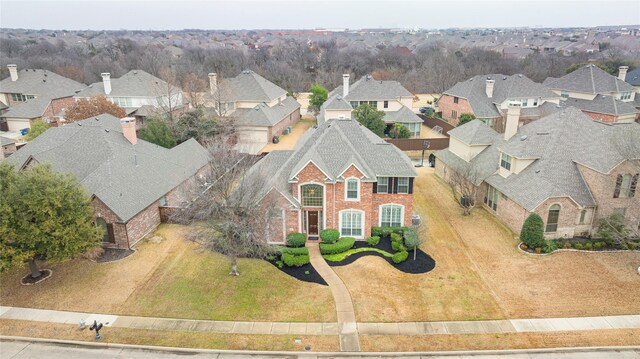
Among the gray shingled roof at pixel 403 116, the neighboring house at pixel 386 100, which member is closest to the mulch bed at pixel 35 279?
the neighboring house at pixel 386 100

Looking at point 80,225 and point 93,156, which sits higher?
point 93,156

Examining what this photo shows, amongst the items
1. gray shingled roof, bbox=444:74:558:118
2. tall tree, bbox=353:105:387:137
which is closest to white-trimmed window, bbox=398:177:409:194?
tall tree, bbox=353:105:387:137

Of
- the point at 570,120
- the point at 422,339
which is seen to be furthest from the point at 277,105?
the point at 422,339

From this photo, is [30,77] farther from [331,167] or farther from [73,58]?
[331,167]

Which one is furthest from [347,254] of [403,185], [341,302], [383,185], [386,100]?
[386,100]

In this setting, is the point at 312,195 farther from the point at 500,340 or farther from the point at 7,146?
the point at 7,146
